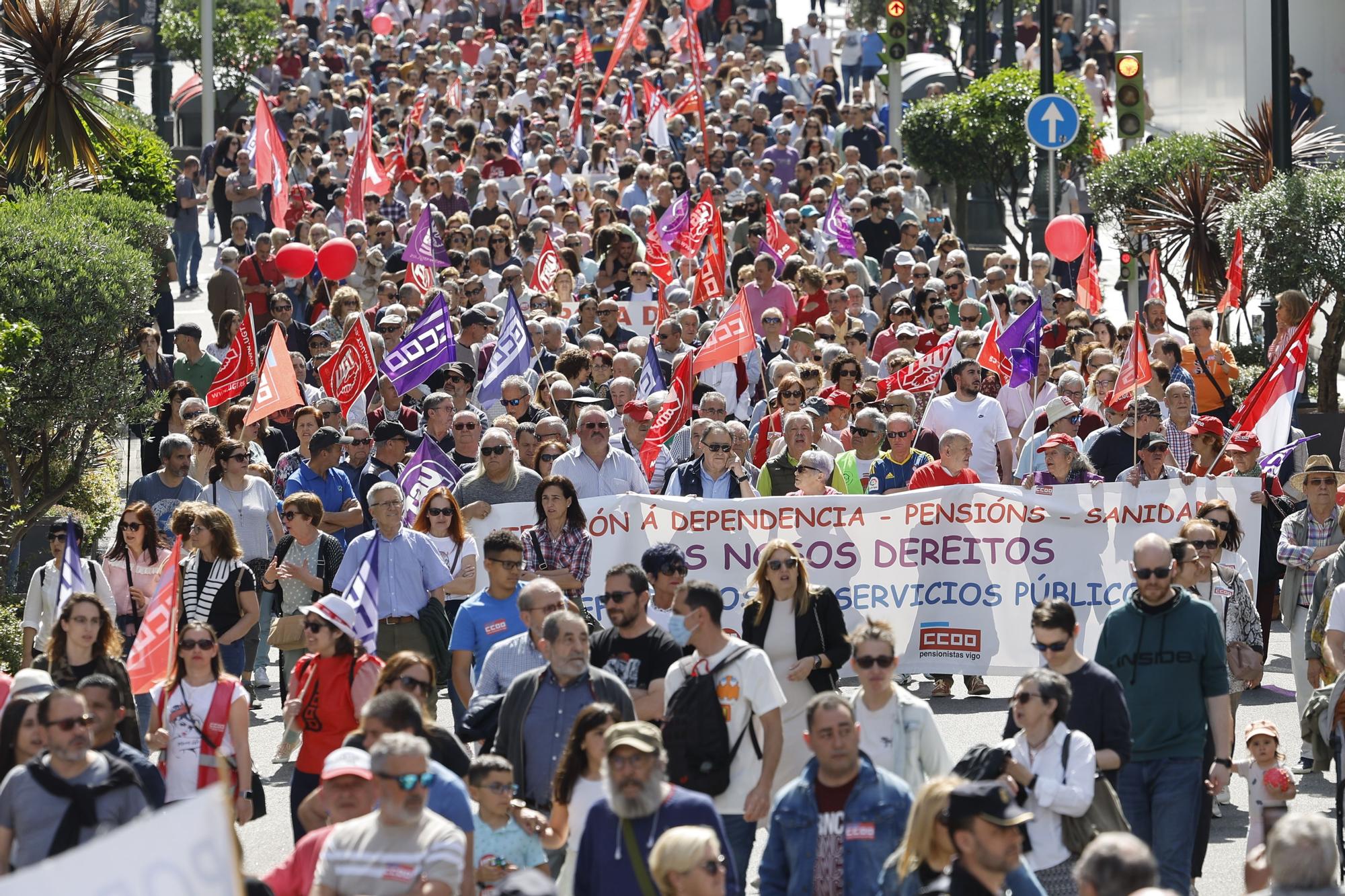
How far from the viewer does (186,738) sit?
30.1ft

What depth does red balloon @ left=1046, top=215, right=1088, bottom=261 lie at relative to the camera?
22.3m

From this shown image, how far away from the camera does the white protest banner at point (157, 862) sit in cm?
511

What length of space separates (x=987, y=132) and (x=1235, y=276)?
9350 mm

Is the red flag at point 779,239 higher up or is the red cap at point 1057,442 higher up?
the red flag at point 779,239

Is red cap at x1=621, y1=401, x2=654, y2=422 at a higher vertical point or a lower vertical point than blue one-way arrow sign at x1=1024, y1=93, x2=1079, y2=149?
lower

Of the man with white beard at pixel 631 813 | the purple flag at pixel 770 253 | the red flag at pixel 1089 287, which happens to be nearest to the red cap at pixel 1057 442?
the purple flag at pixel 770 253

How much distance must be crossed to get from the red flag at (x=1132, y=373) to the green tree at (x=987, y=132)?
1199cm

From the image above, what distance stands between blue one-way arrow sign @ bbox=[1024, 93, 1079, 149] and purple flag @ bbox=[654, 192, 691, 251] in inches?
136

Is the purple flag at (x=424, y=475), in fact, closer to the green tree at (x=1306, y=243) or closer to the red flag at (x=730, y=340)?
the red flag at (x=730, y=340)

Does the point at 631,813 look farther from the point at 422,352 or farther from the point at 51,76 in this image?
the point at 51,76

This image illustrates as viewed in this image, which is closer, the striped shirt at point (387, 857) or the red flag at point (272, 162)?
the striped shirt at point (387, 857)

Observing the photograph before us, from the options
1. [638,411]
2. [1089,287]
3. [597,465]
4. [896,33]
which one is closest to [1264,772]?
[597,465]

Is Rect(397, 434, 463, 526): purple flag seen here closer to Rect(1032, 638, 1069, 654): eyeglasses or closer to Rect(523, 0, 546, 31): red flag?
Rect(1032, 638, 1069, 654): eyeglasses

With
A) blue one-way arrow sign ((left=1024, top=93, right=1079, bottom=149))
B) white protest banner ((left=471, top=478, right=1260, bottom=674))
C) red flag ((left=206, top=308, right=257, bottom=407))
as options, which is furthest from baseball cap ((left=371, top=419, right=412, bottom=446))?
blue one-way arrow sign ((left=1024, top=93, right=1079, bottom=149))
